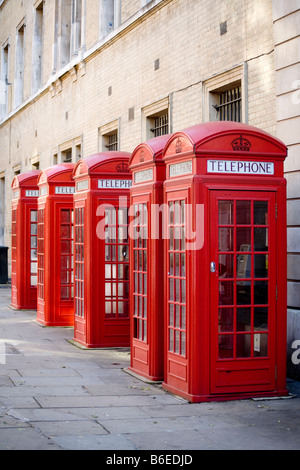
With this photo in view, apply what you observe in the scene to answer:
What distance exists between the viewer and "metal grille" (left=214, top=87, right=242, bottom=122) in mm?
12078

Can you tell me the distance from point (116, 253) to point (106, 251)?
A: 0.50 ft

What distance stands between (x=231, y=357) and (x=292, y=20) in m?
4.42

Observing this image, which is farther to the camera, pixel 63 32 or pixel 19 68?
pixel 19 68

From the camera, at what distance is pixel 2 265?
2528cm

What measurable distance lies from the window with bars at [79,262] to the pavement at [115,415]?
168cm

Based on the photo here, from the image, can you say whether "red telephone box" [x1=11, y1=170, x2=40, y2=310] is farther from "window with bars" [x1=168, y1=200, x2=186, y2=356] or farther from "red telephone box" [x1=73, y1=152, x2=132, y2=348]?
"window with bars" [x1=168, y1=200, x2=186, y2=356]

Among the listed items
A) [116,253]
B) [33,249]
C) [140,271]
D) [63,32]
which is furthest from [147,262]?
[63,32]

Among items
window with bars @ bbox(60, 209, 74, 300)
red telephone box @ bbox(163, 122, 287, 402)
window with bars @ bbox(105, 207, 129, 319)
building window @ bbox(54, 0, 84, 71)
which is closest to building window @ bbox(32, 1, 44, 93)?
building window @ bbox(54, 0, 84, 71)

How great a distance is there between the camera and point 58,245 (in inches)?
557

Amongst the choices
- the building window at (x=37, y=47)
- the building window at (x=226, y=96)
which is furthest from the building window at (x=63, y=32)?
the building window at (x=226, y=96)

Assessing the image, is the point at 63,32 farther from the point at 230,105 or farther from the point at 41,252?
the point at 230,105

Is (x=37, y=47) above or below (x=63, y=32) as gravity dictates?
above

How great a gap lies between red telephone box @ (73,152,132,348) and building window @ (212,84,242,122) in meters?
1.92
